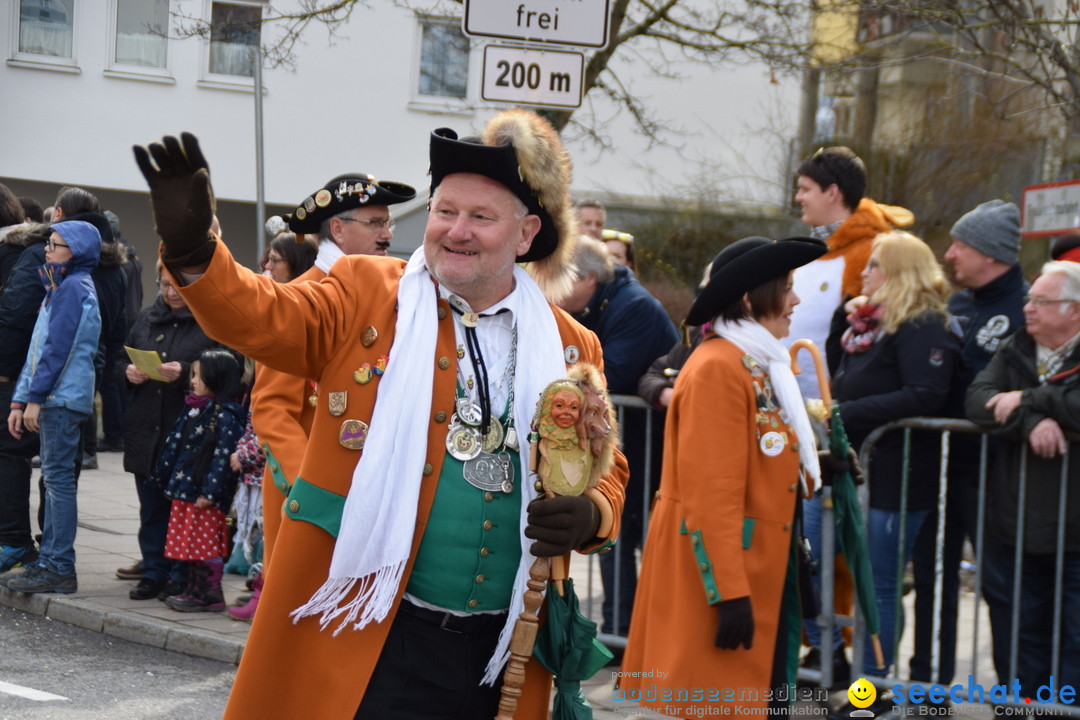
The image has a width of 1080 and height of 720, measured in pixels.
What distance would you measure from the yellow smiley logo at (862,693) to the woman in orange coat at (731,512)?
96 centimetres

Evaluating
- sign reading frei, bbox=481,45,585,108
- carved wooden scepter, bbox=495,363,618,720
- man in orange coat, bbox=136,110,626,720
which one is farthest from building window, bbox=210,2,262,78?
carved wooden scepter, bbox=495,363,618,720

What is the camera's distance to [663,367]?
6695 millimetres

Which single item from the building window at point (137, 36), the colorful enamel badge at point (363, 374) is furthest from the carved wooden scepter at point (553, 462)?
the building window at point (137, 36)

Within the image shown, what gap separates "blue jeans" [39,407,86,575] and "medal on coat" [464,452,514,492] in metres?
4.99

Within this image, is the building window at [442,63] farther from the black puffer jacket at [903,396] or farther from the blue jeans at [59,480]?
the black puffer jacket at [903,396]

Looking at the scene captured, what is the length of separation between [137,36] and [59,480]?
628 inches

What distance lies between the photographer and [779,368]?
475cm

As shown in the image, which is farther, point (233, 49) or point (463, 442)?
point (233, 49)

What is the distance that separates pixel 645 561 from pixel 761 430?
27.6 inches

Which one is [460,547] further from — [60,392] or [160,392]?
[60,392]

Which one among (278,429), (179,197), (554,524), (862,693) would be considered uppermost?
(179,197)

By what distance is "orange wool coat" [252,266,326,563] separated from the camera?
448 centimetres

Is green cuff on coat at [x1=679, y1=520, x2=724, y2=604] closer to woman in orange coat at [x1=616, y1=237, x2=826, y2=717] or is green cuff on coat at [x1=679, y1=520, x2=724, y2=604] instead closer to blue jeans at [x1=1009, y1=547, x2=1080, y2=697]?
woman in orange coat at [x1=616, y1=237, x2=826, y2=717]

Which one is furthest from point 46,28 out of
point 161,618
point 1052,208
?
point 1052,208
